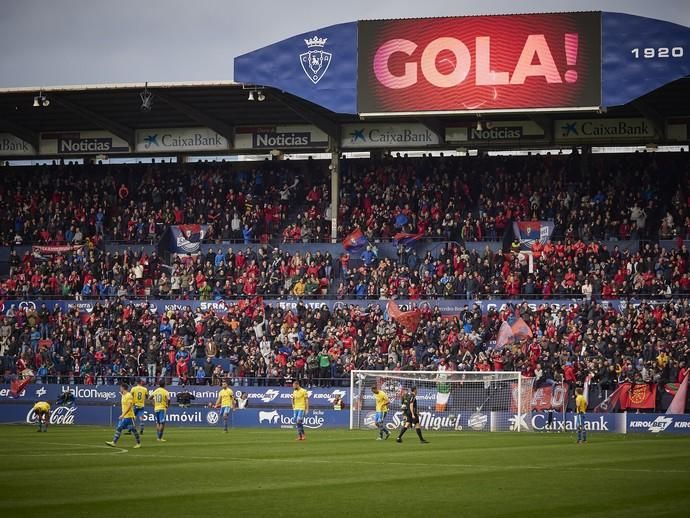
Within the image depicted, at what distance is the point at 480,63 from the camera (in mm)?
50281

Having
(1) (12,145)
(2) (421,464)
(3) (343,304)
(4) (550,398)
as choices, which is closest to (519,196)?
(3) (343,304)

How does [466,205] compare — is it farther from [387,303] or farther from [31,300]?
[31,300]

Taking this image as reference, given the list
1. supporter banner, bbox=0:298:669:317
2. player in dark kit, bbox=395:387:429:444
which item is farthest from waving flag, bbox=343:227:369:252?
player in dark kit, bbox=395:387:429:444

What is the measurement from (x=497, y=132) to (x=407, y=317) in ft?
38.3

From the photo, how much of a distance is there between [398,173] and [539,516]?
42.6 meters

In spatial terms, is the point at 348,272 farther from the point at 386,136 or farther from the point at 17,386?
the point at 17,386

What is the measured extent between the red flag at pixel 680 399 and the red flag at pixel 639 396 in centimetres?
69

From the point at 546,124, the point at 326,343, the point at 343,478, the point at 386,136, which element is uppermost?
the point at 546,124

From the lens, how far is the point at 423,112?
5112 cm

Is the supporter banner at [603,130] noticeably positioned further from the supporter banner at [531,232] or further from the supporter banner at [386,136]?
the supporter banner at [386,136]

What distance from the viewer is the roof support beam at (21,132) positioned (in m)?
62.4

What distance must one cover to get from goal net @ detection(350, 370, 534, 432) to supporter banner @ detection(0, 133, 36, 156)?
1088 inches

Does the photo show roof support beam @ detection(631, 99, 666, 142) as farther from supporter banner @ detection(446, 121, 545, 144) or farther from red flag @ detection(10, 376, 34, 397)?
red flag @ detection(10, 376, 34, 397)

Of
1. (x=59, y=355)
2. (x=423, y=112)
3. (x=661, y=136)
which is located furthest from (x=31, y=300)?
(x=661, y=136)
